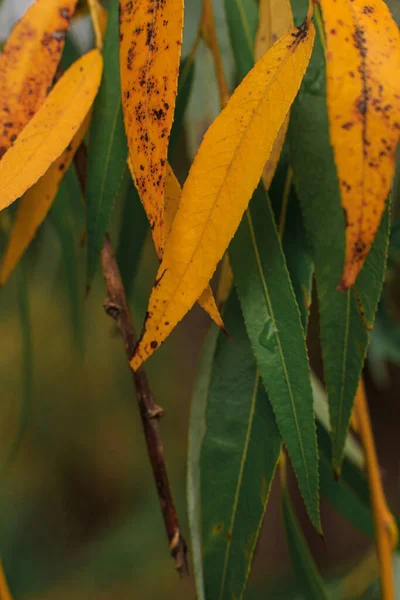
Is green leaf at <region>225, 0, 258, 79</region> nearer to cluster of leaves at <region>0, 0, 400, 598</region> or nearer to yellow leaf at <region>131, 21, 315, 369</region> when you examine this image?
cluster of leaves at <region>0, 0, 400, 598</region>

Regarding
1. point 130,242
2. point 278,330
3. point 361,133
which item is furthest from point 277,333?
point 130,242

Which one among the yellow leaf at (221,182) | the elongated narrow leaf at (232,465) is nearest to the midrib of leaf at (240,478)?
the elongated narrow leaf at (232,465)

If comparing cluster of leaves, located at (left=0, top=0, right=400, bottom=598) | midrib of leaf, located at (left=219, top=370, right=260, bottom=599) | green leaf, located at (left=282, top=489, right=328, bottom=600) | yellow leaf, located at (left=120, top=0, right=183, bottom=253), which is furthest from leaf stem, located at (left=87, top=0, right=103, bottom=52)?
green leaf, located at (left=282, top=489, right=328, bottom=600)

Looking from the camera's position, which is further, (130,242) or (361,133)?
(130,242)

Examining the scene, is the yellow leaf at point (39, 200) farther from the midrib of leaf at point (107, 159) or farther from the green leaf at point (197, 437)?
the green leaf at point (197, 437)

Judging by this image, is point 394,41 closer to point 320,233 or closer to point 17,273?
point 320,233

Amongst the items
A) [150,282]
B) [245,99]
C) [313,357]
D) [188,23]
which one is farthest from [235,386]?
[313,357]

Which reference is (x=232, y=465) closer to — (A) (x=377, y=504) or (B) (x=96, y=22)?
(A) (x=377, y=504)
